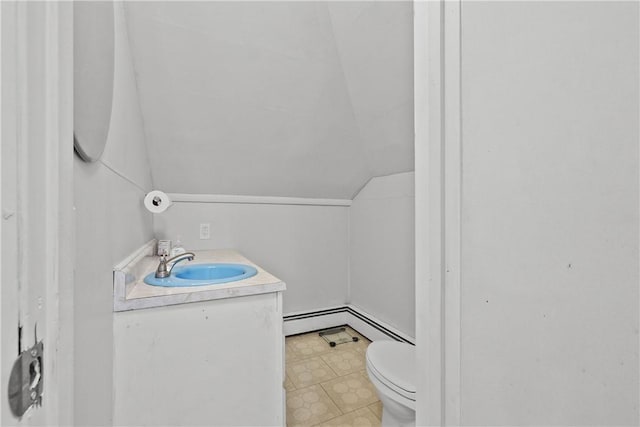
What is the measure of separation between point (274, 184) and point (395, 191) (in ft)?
3.09

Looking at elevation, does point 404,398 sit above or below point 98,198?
below

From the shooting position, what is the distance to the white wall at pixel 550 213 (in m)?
0.29

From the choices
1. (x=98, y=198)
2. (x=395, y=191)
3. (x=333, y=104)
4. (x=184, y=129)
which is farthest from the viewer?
(x=395, y=191)

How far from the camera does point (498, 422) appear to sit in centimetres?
40

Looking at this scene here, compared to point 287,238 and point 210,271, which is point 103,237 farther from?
point 287,238

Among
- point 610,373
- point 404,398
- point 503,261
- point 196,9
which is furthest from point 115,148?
point 404,398

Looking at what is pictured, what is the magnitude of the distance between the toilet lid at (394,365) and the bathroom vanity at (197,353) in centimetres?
43

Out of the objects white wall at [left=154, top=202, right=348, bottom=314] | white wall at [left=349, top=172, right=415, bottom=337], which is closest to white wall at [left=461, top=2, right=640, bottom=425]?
white wall at [left=349, top=172, right=415, bottom=337]

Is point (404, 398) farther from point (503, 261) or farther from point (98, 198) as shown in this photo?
point (98, 198)

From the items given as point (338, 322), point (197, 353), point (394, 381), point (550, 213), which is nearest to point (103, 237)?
point (197, 353)

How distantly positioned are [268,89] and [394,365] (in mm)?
1619

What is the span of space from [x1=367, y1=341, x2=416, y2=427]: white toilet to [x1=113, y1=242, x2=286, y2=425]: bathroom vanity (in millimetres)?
421

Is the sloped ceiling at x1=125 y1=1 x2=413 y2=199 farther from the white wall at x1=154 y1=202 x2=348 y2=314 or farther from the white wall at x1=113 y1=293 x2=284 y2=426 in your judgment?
the white wall at x1=113 y1=293 x2=284 y2=426

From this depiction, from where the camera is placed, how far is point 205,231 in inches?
83.0
